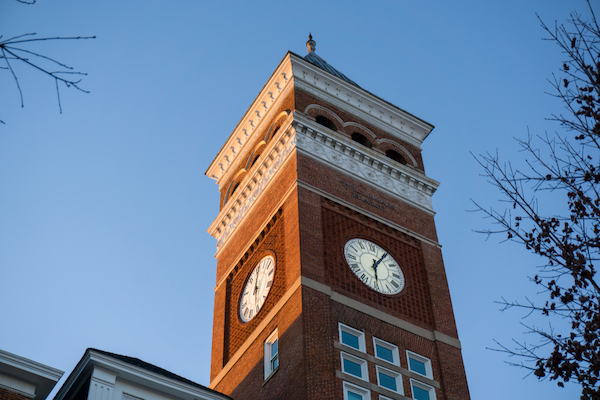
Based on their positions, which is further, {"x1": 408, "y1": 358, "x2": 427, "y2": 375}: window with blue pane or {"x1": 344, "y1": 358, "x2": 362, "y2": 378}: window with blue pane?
{"x1": 408, "y1": 358, "x2": 427, "y2": 375}: window with blue pane

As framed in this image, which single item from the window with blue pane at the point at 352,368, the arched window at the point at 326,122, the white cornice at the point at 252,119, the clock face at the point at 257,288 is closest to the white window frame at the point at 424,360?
the window with blue pane at the point at 352,368

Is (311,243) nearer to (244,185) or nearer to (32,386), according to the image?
(244,185)

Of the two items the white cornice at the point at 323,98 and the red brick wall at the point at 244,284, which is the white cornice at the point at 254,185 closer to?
the red brick wall at the point at 244,284

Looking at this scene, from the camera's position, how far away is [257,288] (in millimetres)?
31609

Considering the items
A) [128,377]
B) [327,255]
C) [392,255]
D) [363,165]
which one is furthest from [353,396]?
[363,165]

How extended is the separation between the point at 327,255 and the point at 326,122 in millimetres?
8701

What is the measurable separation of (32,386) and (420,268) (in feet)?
55.5

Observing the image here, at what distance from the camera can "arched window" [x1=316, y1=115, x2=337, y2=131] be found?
1425 inches

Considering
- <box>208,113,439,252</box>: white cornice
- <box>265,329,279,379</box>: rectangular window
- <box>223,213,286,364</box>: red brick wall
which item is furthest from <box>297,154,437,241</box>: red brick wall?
<box>265,329,279,379</box>: rectangular window

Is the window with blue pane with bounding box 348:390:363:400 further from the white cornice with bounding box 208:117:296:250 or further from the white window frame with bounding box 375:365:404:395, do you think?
the white cornice with bounding box 208:117:296:250

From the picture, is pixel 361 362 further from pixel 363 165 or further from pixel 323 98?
pixel 323 98

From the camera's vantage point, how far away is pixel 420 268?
3222cm

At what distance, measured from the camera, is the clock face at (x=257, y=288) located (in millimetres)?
30688

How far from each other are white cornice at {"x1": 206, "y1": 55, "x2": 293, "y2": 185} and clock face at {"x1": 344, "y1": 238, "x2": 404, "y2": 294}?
9.26 metres
